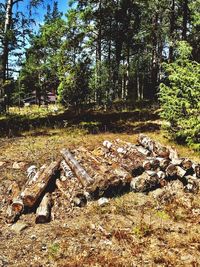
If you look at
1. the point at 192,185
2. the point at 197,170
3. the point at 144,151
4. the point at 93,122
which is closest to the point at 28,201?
the point at 192,185

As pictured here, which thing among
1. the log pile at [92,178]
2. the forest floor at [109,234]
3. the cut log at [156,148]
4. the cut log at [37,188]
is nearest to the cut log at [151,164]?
the log pile at [92,178]

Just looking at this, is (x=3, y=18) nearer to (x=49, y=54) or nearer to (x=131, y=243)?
(x=49, y=54)

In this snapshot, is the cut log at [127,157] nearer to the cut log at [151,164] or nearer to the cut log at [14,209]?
the cut log at [151,164]

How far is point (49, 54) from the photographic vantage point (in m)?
42.1

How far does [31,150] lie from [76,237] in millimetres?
7574

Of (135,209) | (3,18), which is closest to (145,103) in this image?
(3,18)

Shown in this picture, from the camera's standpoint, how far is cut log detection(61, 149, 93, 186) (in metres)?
10.8

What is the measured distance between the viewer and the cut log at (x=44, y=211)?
377 inches

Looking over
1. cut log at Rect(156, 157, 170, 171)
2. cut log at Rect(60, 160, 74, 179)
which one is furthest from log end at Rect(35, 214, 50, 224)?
cut log at Rect(156, 157, 170, 171)

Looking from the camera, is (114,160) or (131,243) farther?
(114,160)

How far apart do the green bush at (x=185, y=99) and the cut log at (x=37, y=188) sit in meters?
6.00

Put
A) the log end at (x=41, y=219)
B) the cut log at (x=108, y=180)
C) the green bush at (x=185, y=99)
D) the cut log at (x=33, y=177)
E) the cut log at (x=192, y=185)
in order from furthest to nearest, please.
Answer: the green bush at (x=185, y=99) < the cut log at (x=192, y=185) < the cut log at (x=33, y=177) < the cut log at (x=108, y=180) < the log end at (x=41, y=219)

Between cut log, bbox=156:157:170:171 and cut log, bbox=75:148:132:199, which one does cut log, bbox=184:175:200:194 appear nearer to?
cut log, bbox=156:157:170:171

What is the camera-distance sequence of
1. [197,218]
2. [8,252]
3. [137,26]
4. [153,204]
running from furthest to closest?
[137,26]
[153,204]
[197,218]
[8,252]
